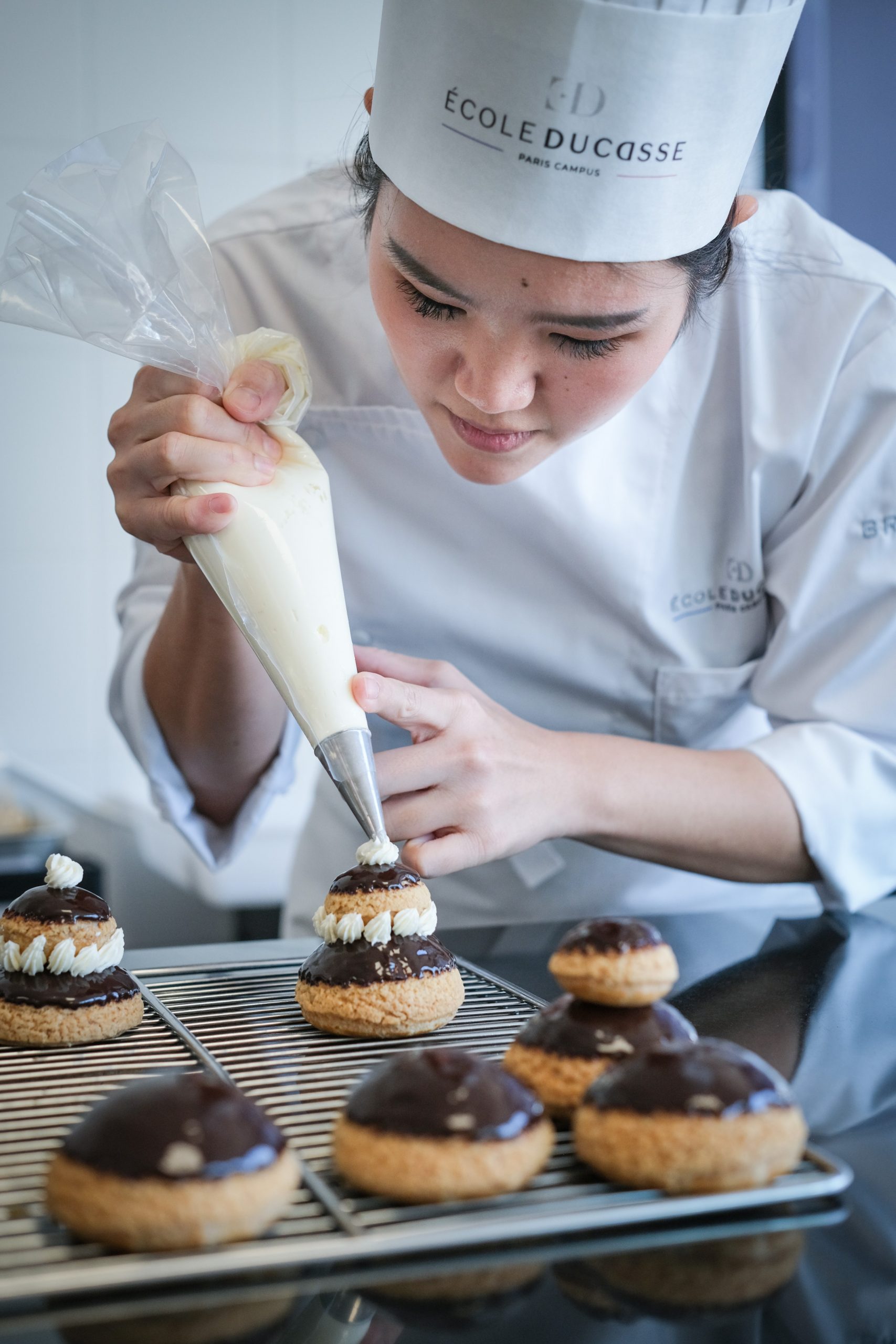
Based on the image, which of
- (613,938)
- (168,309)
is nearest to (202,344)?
(168,309)

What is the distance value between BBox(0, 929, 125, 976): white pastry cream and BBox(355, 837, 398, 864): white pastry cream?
22 cm

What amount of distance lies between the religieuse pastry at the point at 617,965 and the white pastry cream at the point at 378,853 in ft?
0.92

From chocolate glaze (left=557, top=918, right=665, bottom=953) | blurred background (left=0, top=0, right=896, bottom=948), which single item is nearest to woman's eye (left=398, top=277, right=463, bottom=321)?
chocolate glaze (left=557, top=918, right=665, bottom=953)

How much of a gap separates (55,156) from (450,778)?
8.90ft

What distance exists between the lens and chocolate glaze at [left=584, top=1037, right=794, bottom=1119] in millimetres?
668

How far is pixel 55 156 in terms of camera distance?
3268 millimetres

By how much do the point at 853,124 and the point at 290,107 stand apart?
4.62 ft

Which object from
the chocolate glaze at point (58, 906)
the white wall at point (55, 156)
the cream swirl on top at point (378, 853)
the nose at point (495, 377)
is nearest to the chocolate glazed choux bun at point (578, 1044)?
the cream swirl on top at point (378, 853)

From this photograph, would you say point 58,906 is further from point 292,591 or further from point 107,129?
point 107,129

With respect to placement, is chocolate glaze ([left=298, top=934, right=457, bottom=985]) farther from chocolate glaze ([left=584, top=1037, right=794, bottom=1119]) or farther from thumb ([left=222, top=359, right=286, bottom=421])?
thumb ([left=222, top=359, right=286, bottom=421])

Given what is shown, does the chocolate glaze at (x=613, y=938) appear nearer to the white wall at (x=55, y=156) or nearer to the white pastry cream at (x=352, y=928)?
the white pastry cream at (x=352, y=928)

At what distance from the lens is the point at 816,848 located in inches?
56.0

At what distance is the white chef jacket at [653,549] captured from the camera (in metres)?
1.46

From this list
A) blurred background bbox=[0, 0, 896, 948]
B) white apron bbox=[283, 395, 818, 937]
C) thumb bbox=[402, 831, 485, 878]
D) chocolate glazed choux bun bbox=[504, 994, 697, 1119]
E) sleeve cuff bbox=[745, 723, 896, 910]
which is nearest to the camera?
chocolate glazed choux bun bbox=[504, 994, 697, 1119]
